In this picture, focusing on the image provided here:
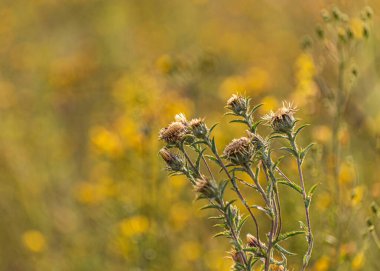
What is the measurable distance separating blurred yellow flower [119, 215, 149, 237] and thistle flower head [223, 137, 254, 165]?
60.1 inches

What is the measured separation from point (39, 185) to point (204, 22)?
3.23m

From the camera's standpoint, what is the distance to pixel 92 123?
540cm

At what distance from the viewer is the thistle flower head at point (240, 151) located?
4.22ft

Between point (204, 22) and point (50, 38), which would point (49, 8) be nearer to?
point (50, 38)

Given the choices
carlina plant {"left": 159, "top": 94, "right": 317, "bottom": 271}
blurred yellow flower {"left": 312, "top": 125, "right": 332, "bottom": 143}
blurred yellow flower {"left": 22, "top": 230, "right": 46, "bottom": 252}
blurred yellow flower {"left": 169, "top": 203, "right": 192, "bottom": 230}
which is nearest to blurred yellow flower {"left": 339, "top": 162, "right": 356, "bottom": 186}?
blurred yellow flower {"left": 312, "top": 125, "right": 332, "bottom": 143}

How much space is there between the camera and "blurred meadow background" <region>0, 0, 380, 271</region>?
2.67 metres

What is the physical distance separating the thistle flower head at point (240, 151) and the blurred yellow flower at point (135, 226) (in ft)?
5.01

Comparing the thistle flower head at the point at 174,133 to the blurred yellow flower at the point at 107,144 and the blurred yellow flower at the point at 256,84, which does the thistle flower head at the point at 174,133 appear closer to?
the blurred yellow flower at the point at 107,144

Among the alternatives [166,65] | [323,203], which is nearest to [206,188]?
[323,203]

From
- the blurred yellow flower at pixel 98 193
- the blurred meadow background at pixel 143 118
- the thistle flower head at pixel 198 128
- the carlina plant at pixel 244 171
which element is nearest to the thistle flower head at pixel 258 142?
the carlina plant at pixel 244 171

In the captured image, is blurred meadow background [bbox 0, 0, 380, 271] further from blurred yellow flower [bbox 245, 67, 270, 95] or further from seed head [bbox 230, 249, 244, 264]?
seed head [bbox 230, 249, 244, 264]

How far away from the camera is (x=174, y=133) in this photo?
4.47 ft

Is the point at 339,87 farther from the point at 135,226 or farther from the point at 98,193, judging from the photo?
the point at 98,193

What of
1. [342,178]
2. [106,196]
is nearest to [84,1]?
[106,196]
